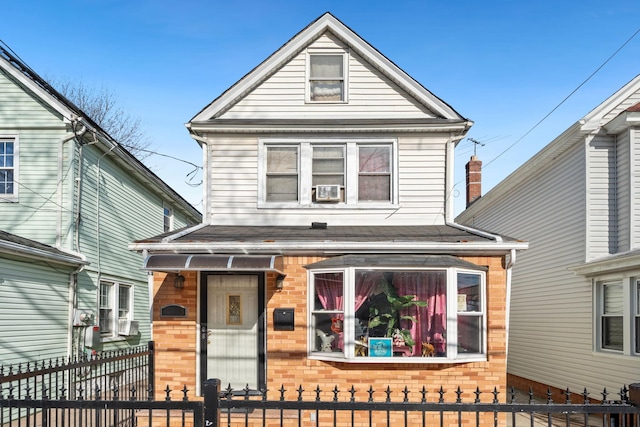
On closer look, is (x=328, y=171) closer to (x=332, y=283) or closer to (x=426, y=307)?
(x=332, y=283)

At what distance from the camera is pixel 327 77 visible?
11.3 m

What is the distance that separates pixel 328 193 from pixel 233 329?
327 cm

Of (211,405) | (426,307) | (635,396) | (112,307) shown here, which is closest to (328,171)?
(426,307)

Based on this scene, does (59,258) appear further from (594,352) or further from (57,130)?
(594,352)

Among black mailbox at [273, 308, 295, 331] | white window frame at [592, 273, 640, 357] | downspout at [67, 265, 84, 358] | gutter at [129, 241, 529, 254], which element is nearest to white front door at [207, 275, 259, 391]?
black mailbox at [273, 308, 295, 331]

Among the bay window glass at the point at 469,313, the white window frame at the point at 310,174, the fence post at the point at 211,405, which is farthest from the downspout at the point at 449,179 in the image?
the fence post at the point at 211,405

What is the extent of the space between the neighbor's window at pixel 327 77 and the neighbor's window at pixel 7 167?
7.10 m

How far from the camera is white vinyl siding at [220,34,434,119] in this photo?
36.3 ft

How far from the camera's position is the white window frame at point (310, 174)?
10633mm

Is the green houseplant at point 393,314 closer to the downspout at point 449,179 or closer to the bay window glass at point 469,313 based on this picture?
the bay window glass at point 469,313

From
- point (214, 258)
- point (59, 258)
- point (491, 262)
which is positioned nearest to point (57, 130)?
point (59, 258)

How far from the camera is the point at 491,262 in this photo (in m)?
8.98

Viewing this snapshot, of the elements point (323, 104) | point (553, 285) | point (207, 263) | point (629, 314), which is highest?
point (323, 104)

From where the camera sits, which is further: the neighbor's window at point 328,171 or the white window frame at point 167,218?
the white window frame at point 167,218
